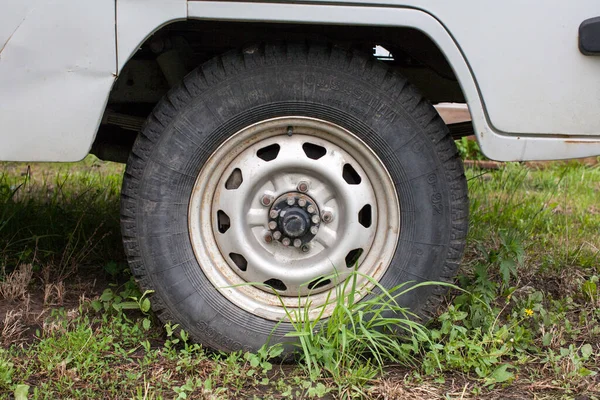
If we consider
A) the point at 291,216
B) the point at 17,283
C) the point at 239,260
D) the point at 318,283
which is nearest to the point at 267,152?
the point at 291,216

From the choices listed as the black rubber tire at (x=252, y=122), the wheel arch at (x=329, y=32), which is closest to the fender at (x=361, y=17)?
the wheel arch at (x=329, y=32)

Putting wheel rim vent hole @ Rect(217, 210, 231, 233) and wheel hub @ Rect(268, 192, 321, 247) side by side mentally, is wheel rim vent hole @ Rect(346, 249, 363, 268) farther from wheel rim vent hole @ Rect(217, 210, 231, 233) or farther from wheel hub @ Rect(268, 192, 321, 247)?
wheel rim vent hole @ Rect(217, 210, 231, 233)

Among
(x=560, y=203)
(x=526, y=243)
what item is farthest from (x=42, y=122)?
(x=560, y=203)

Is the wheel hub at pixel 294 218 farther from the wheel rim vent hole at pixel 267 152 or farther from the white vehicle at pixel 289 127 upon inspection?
the wheel rim vent hole at pixel 267 152

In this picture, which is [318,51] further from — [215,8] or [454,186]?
[454,186]

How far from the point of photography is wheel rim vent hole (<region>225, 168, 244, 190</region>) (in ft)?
8.09

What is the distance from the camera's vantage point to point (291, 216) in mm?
2402

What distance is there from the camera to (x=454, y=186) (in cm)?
240

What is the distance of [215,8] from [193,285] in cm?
100

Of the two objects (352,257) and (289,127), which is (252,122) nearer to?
(289,127)

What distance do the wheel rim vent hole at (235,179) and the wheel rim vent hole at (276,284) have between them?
1.30 feet

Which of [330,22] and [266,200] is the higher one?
[330,22]

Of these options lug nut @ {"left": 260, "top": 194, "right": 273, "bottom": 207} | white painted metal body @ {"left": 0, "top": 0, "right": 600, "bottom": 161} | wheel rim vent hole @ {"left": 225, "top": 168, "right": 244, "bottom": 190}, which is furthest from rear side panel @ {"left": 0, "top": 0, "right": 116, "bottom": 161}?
lug nut @ {"left": 260, "top": 194, "right": 273, "bottom": 207}

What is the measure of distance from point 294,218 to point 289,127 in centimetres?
A: 34
